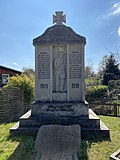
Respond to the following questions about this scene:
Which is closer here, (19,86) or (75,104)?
(75,104)

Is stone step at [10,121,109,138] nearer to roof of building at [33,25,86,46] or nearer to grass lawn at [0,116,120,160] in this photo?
grass lawn at [0,116,120,160]

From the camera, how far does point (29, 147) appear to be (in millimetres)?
5293

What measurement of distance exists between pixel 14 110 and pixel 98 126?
19.8 feet

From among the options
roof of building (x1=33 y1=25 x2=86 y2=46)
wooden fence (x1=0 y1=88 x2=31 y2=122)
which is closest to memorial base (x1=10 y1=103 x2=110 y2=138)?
roof of building (x1=33 y1=25 x2=86 y2=46)

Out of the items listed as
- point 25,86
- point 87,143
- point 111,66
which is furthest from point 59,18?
point 111,66

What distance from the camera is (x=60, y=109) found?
23.0ft

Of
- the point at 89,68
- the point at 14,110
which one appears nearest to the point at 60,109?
the point at 14,110

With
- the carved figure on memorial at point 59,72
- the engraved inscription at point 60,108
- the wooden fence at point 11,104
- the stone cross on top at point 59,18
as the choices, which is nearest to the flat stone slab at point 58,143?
the engraved inscription at point 60,108

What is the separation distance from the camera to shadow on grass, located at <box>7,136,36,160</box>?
4.71 m

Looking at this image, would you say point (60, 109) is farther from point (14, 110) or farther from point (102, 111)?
point (102, 111)

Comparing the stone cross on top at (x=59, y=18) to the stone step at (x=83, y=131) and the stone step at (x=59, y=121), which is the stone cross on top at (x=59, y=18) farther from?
the stone step at (x=83, y=131)

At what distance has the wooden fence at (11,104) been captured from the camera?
10.6 meters

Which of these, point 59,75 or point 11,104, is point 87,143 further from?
point 11,104

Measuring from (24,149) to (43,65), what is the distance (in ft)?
10.6
